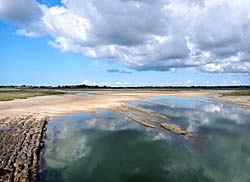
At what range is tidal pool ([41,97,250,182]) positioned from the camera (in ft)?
43.2

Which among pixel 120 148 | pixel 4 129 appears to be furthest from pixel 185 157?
pixel 4 129

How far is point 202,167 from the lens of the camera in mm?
14375

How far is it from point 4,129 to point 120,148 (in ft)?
37.2

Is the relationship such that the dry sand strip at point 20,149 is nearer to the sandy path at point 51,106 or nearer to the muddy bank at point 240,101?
the sandy path at point 51,106

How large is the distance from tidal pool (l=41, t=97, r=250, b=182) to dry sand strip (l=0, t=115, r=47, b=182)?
70cm

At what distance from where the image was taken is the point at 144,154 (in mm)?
16688

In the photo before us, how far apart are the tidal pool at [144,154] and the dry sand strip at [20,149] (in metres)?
0.70

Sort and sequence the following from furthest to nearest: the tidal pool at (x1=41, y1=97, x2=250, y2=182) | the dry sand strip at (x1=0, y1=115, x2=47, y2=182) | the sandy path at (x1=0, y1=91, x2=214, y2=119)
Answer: the sandy path at (x1=0, y1=91, x2=214, y2=119) → the tidal pool at (x1=41, y1=97, x2=250, y2=182) → the dry sand strip at (x1=0, y1=115, x2=47, y2=182)

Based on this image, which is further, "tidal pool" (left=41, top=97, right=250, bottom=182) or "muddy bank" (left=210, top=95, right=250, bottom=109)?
"muddy bank" (left=210, top=95, right=250, bottom=109)

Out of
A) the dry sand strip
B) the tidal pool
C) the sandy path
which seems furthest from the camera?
the sandy path

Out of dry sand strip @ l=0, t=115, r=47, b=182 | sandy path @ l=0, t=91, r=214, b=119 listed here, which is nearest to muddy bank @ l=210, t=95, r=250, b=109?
sandy path @ l=0, t=91, r=214, b=119

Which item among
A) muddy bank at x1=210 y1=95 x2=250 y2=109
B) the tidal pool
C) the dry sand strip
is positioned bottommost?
the tidal pool

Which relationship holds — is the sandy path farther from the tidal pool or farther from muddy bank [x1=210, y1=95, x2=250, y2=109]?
muddy bank [x1=210, y1=95, x2=250, y2=109]

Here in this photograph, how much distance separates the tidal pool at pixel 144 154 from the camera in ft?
43.2
